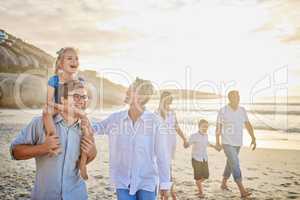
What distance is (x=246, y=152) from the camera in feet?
42.9

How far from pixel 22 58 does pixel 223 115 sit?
46.3 metres

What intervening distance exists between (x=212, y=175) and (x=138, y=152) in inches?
218

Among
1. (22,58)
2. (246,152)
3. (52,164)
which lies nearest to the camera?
(52,164)

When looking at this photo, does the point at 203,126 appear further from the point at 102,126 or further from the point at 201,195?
the point at 102,126

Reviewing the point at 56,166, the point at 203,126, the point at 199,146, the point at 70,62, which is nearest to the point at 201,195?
the point at 199,146

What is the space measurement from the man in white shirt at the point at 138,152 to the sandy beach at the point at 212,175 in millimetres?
2899

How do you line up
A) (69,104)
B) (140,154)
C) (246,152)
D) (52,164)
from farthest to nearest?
1. (246,152)
2. (140,154)
3. (69,104)
4. (52,164)

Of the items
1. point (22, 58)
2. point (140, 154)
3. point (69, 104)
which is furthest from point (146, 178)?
point (22, 58)

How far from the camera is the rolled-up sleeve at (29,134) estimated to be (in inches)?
97.7

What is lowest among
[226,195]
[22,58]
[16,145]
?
[226,195]

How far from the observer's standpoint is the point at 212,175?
356 inches

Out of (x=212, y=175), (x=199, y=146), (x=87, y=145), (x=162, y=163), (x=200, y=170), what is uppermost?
(x=87, y=145)

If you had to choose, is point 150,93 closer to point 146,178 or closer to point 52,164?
point 146,178

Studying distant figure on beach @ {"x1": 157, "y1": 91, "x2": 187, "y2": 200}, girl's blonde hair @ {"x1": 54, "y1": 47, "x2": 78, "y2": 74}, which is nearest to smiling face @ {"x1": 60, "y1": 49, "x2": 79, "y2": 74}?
girl's blonde hair @ {"x1": 54, "y1": 47, "x2": 78, "y2": 74}
